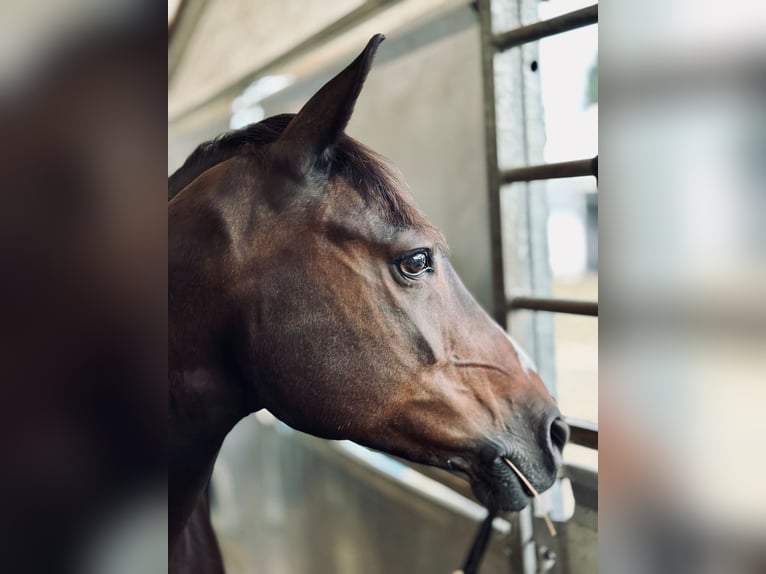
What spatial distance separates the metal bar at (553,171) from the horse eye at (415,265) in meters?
0.20

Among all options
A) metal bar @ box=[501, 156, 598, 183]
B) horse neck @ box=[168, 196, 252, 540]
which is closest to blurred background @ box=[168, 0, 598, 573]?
metal bar @ box=[501, 156, 598, 183]

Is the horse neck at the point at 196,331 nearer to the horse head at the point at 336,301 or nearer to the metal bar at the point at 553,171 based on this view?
the horse head at the point at 336,301

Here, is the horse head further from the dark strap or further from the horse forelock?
the dark strap

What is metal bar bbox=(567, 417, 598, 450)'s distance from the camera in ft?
2.22

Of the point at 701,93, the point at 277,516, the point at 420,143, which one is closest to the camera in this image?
the point at 701,93

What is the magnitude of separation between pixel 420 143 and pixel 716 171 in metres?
0.31

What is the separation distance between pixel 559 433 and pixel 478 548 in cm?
22

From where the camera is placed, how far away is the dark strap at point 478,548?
719 millimetres

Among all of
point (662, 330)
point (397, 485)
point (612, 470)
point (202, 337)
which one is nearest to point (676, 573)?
point (612, 470)

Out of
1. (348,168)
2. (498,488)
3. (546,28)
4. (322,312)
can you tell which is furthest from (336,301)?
(546,28)

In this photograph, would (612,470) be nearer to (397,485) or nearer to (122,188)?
(397,485)

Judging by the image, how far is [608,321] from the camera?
0.56 metres

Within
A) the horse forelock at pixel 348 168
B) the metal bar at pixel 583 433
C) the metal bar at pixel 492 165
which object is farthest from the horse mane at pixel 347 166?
the metal bar at pixel 583 433

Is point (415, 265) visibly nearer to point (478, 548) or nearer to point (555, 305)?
point (555, 305)
